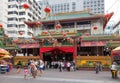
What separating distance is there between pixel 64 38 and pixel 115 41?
7.26 metres

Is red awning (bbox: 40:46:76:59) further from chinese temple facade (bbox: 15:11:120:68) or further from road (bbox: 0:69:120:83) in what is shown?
road (bbox: 0:69:120:83)

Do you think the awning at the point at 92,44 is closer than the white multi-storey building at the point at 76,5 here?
Yes

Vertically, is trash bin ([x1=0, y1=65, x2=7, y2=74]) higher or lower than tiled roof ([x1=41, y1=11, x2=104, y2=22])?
lower

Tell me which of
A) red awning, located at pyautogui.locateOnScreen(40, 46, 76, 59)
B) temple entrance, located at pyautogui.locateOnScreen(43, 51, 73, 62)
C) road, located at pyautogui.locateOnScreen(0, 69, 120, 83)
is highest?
red awning, located at pyautogui.locateOnScreen(40, 46, 76, 59)

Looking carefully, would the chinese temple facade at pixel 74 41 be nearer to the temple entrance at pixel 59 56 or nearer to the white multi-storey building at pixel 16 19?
the temple entrance at pixel 59 56

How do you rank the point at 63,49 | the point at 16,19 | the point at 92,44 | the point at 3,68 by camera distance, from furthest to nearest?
the point at 16,19 < the point at 92,44 < the point at 63,49 < the point at 3,68

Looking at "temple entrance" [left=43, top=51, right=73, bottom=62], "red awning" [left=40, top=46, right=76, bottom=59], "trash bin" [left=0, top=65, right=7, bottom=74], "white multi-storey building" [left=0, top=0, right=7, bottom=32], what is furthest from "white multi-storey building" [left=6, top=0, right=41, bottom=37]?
"trash bin" [left=0, top=65, right=7, bottom=74]

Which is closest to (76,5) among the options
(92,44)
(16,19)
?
(16,19)

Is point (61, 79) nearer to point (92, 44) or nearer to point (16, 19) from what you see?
point (92, 44)

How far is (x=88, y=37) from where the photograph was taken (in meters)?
38.4

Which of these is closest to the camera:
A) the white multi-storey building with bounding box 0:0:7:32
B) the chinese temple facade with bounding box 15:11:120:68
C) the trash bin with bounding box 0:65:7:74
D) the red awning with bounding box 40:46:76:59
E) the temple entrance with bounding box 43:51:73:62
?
the trash bin with bounding box 0:65:7:74

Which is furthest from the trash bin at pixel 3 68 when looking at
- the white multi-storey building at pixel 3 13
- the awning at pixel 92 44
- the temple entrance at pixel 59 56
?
the white multi-storey building at pixel 3 13

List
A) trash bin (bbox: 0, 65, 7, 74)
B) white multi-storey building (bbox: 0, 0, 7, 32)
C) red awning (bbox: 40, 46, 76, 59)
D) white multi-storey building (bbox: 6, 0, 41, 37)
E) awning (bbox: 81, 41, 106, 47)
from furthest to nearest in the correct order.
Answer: white multi-storey building (bbox: 6, 0, 41, 37), white multi-storey building (bbox: 0, 0, 7, 32), awning (bbox: 81, 41, 106, 47), red awning (bbox: 40, 46, 76, 59), trash bin (bbox: 0, 65, 7, 74)

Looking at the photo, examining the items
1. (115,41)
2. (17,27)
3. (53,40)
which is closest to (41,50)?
(53,40)
